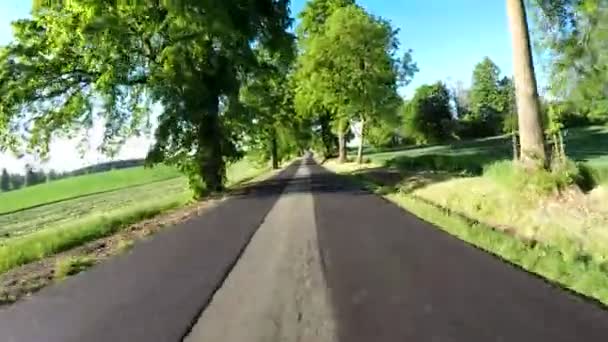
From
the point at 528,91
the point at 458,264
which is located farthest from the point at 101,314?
the point at 528,91

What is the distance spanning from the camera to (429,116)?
99750 millimetres

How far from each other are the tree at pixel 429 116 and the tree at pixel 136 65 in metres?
72.5

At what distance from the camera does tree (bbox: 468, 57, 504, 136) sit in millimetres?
105250

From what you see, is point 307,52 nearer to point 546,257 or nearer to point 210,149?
point 210,149

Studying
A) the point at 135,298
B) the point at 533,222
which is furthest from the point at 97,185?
the point at 135,298

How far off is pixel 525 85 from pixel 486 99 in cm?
10068

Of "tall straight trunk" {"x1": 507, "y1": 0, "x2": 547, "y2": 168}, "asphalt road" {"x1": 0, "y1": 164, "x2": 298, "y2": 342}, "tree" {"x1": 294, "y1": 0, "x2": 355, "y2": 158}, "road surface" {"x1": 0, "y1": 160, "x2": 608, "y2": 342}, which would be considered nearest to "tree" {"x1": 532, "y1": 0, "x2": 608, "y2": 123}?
"tall straight trunk" {"x1": 507, "y1": 0, "x2": 547, "y2": 168}

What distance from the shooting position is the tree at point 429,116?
9844cm

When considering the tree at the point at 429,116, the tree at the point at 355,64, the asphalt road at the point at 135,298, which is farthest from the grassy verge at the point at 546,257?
the tree at the point at 429,116

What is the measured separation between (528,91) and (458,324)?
12.4 m

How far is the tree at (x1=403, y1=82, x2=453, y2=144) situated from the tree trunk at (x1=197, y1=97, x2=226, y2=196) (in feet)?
235

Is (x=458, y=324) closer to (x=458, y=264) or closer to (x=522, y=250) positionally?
(x=458, y=264)

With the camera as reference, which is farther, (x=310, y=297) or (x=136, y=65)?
(x=136, y=65)

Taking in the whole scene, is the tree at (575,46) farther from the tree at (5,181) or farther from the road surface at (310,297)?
the tree at (5,181)
